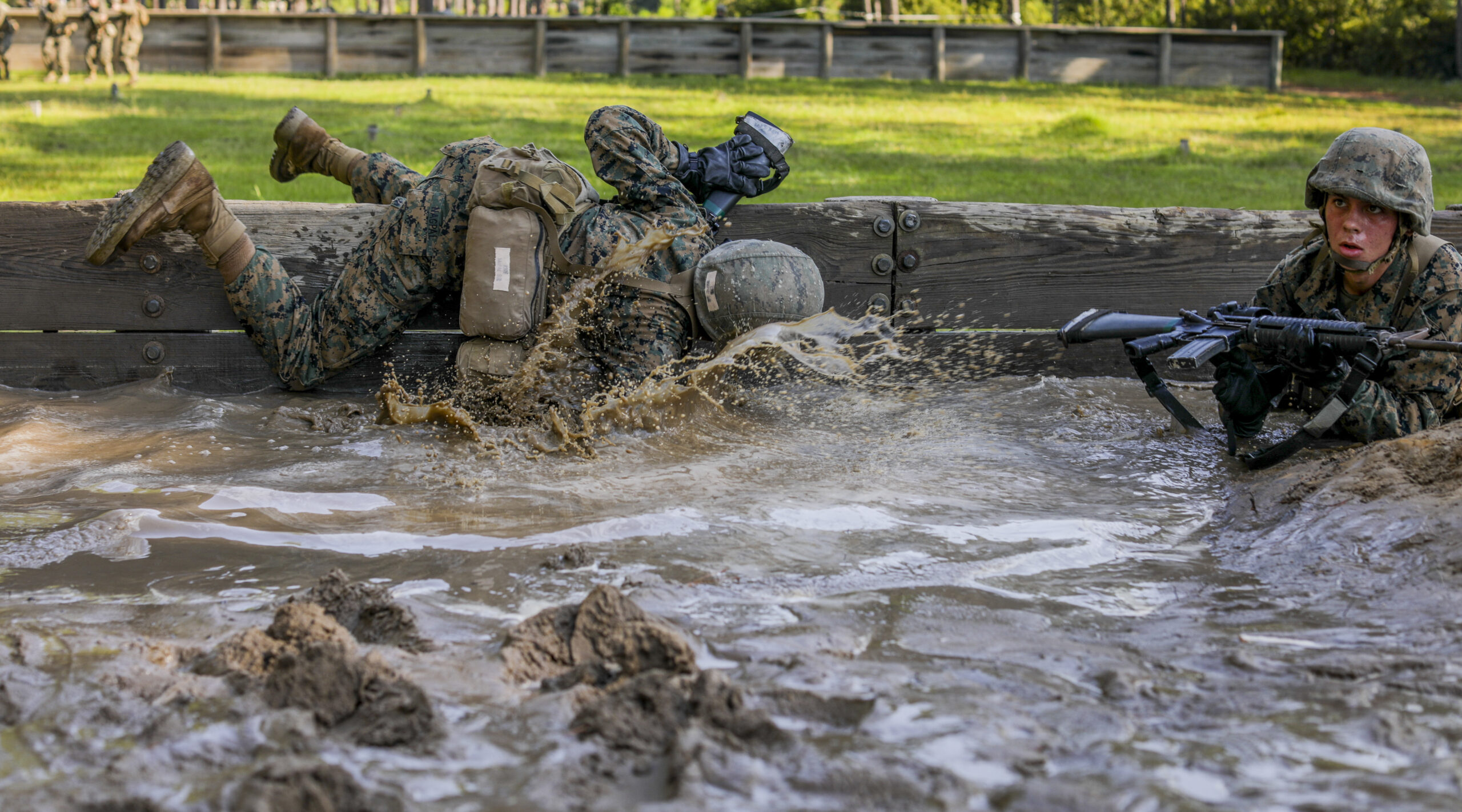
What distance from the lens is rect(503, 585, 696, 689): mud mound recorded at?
94.3 inches

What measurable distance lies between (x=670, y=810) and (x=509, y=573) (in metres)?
1.19

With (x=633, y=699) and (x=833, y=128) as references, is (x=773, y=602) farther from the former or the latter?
(x=833, y=128)

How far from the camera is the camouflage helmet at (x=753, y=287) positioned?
175 inches

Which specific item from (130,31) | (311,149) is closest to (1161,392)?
(311,149)

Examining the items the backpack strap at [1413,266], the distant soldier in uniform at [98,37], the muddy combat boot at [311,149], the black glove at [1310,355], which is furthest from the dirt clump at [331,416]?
the distant soldier in uniform at [98,37]

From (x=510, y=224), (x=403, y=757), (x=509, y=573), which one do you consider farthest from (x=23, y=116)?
(x=403, y=757)

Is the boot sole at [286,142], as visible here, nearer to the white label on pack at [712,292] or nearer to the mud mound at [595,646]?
the white label on pack at [712,292]

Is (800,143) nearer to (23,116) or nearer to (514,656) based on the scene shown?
(23,116)

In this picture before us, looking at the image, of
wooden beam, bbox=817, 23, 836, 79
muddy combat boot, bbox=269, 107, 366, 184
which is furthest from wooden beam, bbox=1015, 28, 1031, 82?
muddy combat boot, bbox=269, 107, 366, 184

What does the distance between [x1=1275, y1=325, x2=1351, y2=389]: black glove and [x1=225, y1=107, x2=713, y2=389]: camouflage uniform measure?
2.21 metres

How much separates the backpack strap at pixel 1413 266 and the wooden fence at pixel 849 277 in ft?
4.53

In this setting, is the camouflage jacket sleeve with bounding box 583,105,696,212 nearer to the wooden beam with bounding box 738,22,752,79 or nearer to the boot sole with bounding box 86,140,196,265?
the boot sole with bounding box 86,140,196,265

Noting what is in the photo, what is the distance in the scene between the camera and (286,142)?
529 centimetres

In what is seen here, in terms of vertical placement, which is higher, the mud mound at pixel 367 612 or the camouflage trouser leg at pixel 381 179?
the camouflage trouser leg at pixel 381 179
